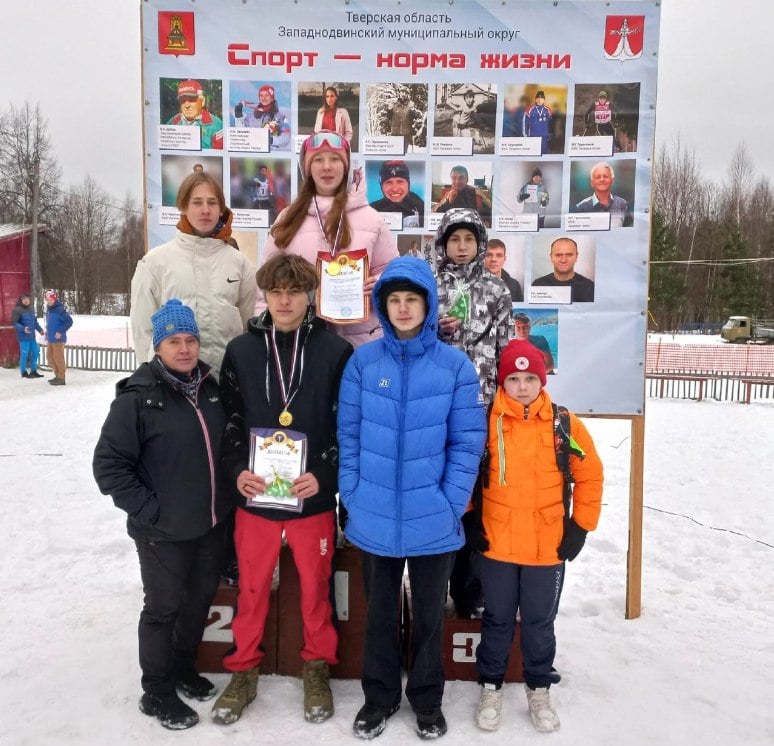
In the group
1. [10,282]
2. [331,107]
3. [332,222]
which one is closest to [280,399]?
[332,222]

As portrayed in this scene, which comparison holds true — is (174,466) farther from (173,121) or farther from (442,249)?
(173,121)

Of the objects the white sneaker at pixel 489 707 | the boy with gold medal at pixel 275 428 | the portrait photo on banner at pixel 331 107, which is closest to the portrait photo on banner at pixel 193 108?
the portrait photo on banner at pixel 331 107

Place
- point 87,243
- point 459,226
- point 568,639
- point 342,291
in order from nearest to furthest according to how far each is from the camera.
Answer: point 342,291 → point 459,226 → point 568,639 → point 87,243

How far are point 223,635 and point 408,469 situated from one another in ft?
4.51

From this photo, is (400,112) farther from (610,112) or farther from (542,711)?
(542,711)

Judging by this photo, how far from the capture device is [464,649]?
9.99 feet

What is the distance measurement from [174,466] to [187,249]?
1068mm

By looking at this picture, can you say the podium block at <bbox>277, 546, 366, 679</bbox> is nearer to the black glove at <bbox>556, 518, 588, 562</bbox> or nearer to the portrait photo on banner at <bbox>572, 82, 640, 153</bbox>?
the black glove at <bbox>556, 518, 588, 562</bbox>

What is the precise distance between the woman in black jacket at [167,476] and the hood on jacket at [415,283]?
32.6 inches

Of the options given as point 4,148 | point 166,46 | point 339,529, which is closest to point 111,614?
point 339,529

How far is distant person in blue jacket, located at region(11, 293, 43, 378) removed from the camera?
48.0 feet

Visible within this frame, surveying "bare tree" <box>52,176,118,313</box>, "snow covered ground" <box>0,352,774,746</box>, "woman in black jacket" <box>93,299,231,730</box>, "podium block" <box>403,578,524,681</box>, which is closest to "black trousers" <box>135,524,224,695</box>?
"woman in black jacket" <box>93,299,231,730</box>

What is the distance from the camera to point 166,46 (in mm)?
3645

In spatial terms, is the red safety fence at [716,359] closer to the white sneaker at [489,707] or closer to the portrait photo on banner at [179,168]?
the portrait photo on banner at [179,168]
